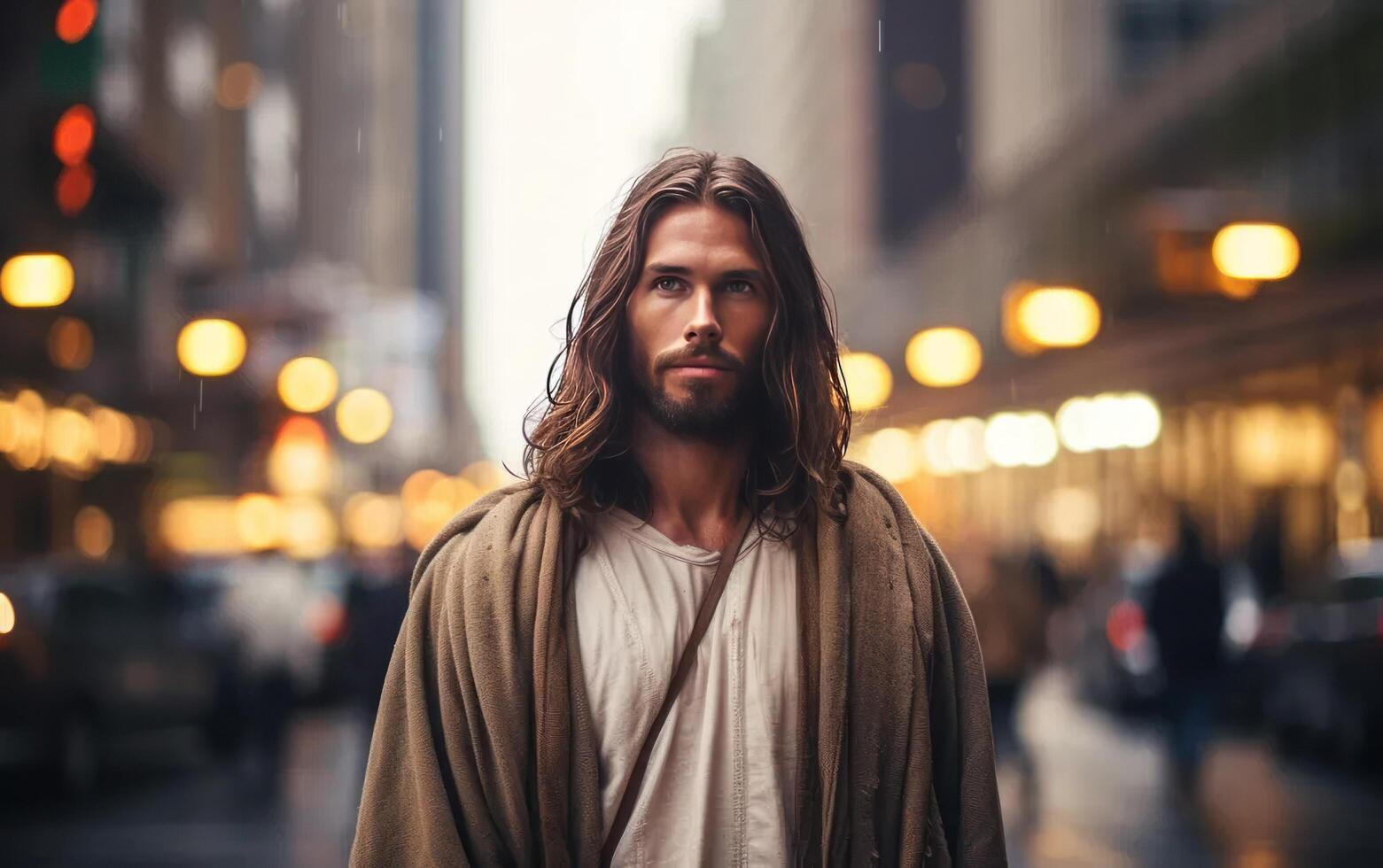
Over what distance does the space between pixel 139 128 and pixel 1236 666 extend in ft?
86.7

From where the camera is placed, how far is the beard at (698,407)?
289 cm

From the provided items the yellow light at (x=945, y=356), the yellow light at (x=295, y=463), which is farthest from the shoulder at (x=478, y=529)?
the yellow light at (x=295, y=463)

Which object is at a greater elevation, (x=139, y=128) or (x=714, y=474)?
(x=139, y=128)

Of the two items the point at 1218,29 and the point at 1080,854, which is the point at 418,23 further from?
the point at 1080,854

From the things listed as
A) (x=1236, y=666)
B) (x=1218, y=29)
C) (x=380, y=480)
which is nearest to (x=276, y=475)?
(x=1218, y=29)

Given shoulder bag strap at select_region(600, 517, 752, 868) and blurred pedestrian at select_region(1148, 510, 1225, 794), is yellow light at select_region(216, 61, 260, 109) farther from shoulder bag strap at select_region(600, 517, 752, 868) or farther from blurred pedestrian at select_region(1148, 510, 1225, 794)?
shoulder bag strap at select_region(600, 517, 752, 868)

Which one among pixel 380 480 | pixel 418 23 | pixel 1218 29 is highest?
pixel 418 23

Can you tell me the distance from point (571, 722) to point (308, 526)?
177ft

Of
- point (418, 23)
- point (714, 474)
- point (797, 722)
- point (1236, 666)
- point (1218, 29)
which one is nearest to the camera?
point (797, 722)

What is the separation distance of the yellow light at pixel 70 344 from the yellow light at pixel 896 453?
1889 centimetres

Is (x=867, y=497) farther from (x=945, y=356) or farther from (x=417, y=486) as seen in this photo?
(x=417, y=486)

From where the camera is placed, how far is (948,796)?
2865 mm

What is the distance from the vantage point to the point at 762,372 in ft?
9.71

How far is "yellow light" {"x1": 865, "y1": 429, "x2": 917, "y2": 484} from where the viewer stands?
43.6 metres
